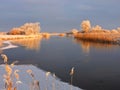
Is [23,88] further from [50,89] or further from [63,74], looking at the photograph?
[63,74]

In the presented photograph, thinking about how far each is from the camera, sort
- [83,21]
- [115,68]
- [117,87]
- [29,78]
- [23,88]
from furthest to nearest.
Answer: [83,21] → [115,68] → [117,87] → [29,78] → [23,88]

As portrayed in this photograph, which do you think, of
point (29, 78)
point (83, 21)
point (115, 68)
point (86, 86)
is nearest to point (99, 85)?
point (86, 86)

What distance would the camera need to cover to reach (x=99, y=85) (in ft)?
42.5

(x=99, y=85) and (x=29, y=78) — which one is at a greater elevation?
(x=29, y=78)

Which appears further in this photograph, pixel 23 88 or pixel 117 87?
pixel 117 87

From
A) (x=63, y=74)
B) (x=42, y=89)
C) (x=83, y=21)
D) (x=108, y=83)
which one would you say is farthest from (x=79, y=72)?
(x=83, y=21)

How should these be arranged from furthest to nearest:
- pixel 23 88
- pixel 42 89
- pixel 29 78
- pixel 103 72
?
pixel 103 72, pixel 29 78, pixel 42 89, pixel 23 88

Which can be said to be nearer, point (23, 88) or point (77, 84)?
point (23, 88)

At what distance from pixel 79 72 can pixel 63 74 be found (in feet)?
4.22

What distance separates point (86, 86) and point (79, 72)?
130 inches

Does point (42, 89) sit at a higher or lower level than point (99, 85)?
higher

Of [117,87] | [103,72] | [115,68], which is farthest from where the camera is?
[115,68]

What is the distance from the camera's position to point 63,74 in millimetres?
15352

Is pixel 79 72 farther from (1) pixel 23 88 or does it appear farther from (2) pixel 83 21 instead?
(2) pixel 83 21
